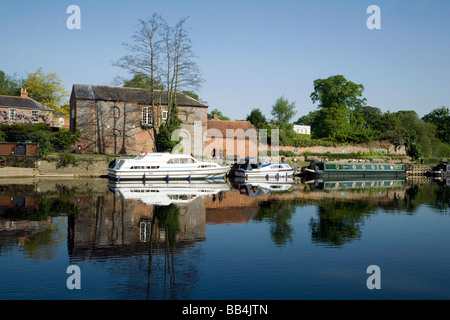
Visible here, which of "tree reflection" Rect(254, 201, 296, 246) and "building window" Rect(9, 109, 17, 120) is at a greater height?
"building window" Rect(9, 109, 17, 120)

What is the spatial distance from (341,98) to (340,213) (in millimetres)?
49556

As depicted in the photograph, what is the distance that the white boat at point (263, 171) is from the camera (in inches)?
1432

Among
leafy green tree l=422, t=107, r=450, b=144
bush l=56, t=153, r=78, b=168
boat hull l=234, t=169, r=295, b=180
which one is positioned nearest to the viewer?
bush l=56, t=153, r=78, b=168

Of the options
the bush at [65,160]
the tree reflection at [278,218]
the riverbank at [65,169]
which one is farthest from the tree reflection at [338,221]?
the bush at [65,160]

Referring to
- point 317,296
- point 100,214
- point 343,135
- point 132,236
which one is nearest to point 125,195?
point 100,214

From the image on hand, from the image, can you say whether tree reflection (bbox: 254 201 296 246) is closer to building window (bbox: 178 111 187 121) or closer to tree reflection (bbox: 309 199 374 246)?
tree reflection (bbox: 309 199 374 246)

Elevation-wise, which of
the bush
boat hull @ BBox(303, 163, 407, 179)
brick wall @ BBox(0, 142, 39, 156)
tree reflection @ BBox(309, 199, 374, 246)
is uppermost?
brick wall @ BBox(0, 142, 39, 156)

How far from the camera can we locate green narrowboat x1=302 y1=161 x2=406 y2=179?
136ft

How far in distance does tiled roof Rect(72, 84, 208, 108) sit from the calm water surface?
22812 millimetres

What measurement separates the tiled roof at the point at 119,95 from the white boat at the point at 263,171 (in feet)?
37.2

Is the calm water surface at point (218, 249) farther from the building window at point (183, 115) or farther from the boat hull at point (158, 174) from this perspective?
the building window at point (183, 115)

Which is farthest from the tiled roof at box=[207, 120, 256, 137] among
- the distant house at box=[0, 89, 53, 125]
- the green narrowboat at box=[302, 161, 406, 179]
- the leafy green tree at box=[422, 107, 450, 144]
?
the leafy green tree at box=[422, 107, 450, 144]

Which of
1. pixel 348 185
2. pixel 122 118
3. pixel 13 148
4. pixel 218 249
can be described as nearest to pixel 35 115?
pixel 122 118
